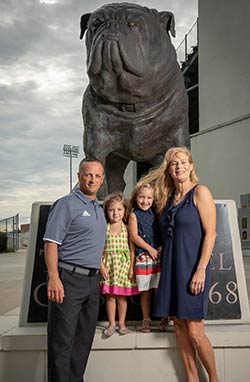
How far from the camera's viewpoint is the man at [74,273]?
219 centimetres

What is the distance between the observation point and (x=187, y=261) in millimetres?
2430

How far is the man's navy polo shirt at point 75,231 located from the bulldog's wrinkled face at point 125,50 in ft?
2.92

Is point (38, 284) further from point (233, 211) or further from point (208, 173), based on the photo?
point (208, 173)

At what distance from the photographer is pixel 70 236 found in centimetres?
227

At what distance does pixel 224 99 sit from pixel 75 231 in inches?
475

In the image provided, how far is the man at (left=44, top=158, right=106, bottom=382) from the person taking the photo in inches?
86.2

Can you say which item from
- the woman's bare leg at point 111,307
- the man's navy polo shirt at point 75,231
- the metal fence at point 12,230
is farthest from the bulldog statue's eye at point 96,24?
the metal fence at point 12,230

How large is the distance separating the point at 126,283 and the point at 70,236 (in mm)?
637

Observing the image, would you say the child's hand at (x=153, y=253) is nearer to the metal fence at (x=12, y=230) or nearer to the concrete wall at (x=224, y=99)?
the concrete wall at (x=224, y=99)

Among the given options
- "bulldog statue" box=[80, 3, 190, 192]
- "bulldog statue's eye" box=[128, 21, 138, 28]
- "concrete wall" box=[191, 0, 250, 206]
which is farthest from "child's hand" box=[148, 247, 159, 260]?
"concrete wall" box=[191, 0, 250, 206]

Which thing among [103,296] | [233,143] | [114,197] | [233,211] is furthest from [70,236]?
[233,143]

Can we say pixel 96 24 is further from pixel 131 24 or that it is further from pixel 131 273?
pixel 131 273

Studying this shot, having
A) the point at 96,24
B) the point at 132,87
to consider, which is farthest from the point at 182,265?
the point at 96,24

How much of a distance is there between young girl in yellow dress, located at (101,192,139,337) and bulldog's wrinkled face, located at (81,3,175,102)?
0.71 m
